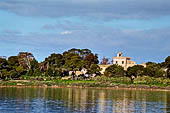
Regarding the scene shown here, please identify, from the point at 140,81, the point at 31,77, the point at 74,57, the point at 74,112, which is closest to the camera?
the point at 74,112

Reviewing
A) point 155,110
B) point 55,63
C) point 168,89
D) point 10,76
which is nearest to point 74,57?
point 55,63

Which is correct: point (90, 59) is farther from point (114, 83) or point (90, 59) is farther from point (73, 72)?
point (114, 83)

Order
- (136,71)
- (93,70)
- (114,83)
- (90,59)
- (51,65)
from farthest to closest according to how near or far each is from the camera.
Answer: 1. (90,59)
2. (51,65)
3. (93,70)
4. (136,71)
5. (114,83)

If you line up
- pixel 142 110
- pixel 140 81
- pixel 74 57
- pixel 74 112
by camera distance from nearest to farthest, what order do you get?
pixel 74 112
pixel 142 110
pixel 140 81
pixel 74 57

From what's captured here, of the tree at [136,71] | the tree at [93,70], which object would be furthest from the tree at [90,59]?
the tree at [136,71]

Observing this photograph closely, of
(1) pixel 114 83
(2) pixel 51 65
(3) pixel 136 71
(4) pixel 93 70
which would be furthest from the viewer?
(2) pixel 51 65

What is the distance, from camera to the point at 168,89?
80.2m

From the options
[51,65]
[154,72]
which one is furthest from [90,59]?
[154,72]

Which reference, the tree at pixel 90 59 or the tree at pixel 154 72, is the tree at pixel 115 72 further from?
the tree at pixel 90 59

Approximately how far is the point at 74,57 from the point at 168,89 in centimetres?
2930

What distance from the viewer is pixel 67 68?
103500mm

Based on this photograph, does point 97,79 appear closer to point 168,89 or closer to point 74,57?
point 74,57

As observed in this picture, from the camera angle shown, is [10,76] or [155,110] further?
[10,76]

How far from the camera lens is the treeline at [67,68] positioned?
96.5 metres
